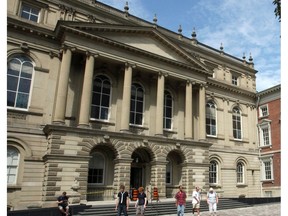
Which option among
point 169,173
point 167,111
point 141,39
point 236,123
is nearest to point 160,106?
point 167,111

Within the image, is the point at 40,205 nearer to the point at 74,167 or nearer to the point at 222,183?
the point at 74,167

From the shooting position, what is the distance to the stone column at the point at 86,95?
21094mm

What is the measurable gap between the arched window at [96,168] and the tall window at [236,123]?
1780 centimetres

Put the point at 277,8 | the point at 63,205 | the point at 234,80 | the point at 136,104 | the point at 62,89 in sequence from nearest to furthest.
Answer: the point at 277,8
the point at 63,205
the point at 62,89
the point at 136,104
the point at 234,80

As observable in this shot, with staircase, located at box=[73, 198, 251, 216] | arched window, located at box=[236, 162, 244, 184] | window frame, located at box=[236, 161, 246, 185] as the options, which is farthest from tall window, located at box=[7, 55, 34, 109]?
arched window, located at box=[236, 162, 244, 184]

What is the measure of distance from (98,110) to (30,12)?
9.94 m

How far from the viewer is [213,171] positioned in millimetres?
30219

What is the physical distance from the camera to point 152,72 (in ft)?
85.8

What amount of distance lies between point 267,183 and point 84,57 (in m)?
25.5

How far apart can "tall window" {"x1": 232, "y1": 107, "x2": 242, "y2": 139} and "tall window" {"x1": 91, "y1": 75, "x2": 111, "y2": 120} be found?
1709 cm

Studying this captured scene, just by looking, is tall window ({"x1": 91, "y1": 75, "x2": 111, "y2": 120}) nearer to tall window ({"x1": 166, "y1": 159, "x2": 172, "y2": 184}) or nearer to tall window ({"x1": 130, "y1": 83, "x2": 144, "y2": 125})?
tall window ({"x1": 130, "y1": 83, "x2": 144, "y2": 125})

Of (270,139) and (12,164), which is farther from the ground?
(270,139)

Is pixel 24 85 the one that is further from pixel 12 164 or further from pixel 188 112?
A: pixel 188 112

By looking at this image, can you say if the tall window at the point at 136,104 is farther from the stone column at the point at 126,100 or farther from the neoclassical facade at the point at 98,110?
the stone column at the point at 126,100
